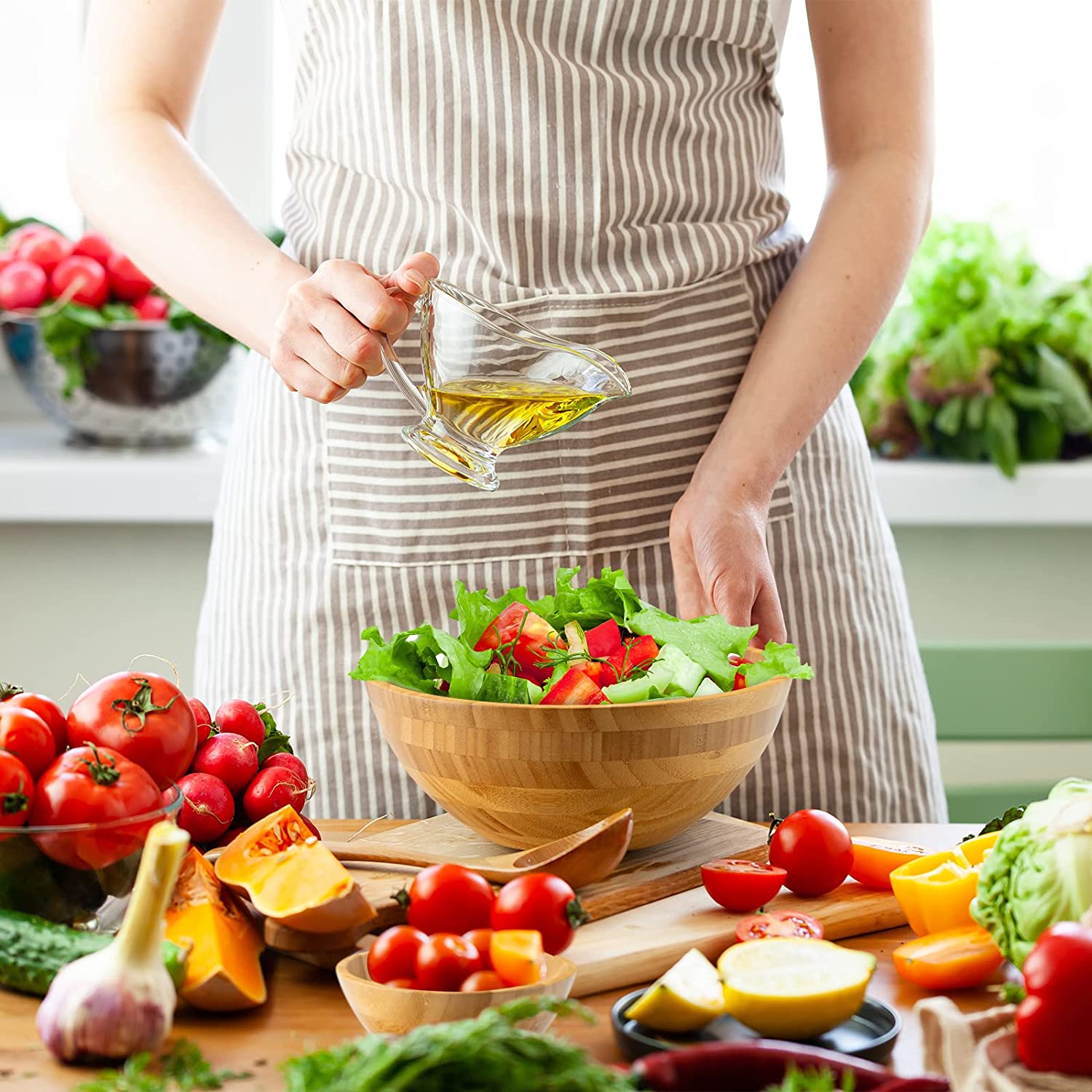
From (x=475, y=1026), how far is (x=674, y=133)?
95cm

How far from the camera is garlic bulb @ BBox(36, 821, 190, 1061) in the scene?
665 millimetres

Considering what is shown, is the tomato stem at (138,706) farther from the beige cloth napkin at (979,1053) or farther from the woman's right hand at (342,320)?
the beige cloth napkin at (979,1053)

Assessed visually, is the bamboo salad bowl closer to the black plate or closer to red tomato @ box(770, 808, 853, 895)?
red tomato @ box(770, 808, 853, 895)

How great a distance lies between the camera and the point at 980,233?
236 cm

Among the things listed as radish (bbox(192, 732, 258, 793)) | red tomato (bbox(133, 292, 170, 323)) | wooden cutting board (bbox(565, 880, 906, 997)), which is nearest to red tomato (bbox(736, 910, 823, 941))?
wooden cutting board (bbox(565, 880, 906, 997))

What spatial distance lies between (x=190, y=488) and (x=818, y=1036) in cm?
159

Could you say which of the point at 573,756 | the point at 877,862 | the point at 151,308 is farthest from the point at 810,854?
the point at 151,308

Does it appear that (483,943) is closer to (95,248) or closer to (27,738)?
(27,738)

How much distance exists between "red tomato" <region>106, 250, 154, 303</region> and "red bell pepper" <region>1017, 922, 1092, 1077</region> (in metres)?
1.79

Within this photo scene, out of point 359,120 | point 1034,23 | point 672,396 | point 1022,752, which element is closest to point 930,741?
point 672,396

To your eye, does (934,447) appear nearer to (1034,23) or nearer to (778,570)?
(1034,23)

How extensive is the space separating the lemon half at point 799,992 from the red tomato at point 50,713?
410mm

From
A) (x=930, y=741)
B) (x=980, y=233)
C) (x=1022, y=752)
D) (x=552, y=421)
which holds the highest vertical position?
(x=980, y=233)

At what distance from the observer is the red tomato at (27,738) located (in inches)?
32.3
